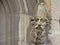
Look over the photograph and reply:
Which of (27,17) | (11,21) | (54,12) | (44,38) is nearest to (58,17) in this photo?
(54,12)

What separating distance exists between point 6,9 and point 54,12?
1.44 ft

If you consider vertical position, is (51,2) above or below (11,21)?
above

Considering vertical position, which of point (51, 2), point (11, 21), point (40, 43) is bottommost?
point (40, 43)

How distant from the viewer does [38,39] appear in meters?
0.98

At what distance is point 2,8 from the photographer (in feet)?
4.34

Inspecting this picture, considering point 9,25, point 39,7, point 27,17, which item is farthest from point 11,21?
point 39,7

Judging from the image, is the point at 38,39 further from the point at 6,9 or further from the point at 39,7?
the point at 6,9

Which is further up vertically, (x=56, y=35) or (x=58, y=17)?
(x=58, y=17)

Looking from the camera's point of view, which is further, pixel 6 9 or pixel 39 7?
pixel 6 9

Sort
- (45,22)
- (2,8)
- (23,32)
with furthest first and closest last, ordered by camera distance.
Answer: (2,8)
(23,32)
(45,22)

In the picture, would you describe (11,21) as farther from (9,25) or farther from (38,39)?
(38,39)

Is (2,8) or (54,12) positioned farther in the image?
(2,8)

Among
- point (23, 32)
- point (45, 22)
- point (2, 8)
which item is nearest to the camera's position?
point (45, 22)

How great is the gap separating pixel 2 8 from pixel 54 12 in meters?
0.48
